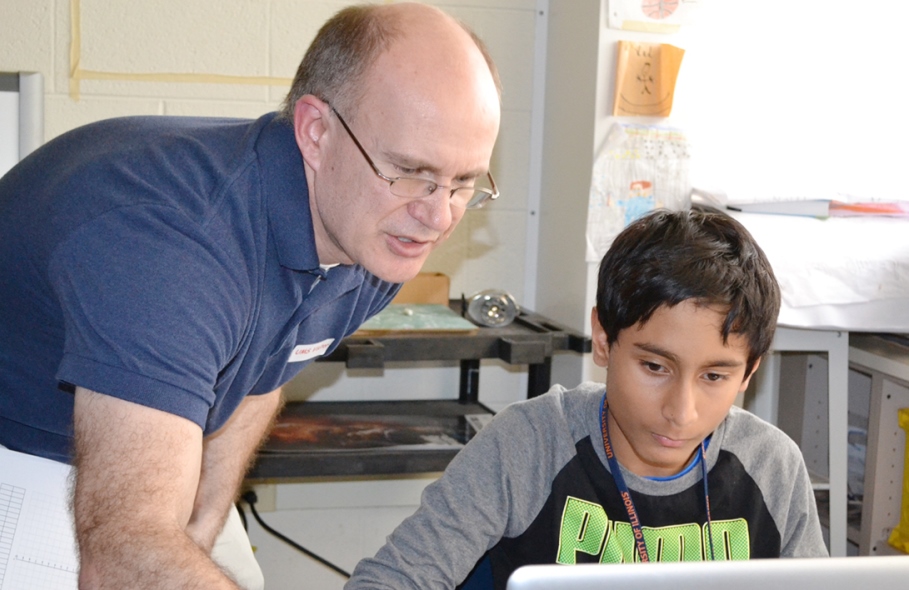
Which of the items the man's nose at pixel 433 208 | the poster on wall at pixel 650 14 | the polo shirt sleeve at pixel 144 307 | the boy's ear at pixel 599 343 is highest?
the poster on wall at pixel 650 14

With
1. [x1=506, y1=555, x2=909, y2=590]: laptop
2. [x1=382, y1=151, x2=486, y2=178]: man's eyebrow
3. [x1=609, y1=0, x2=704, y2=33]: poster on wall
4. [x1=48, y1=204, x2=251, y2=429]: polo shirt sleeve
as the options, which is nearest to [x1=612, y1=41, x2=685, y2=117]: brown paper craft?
[x1=609, y1=0, x2=704, y2=33]: poster on wall

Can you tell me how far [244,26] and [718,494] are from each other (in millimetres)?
1629

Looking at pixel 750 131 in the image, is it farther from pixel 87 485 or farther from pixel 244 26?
pixel 87 485

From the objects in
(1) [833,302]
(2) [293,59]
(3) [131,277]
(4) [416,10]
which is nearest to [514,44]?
(2) [293,59]

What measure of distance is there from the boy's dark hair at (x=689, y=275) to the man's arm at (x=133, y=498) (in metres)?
0.53

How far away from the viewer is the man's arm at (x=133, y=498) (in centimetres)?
79

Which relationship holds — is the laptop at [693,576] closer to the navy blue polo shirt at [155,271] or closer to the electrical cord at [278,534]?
the navy blue polo shirt at [155,271]

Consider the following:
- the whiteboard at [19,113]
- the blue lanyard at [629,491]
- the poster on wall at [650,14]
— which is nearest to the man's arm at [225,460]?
the blue lanyard at [629,491]

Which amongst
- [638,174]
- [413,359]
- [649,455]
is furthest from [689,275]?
[638,174]

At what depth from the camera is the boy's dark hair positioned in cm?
109

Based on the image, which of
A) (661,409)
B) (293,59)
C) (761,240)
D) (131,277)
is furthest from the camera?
(293,59)

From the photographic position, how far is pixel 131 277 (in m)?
0.82

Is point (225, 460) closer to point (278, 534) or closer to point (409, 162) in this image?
point (409, 162)

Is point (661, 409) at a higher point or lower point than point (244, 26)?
lower
